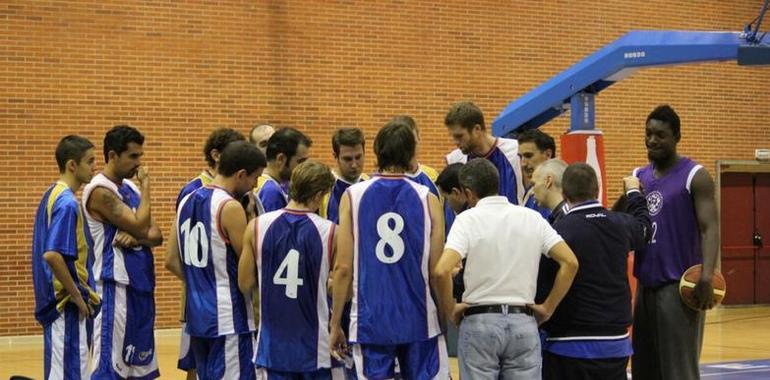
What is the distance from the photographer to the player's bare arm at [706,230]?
6.70 meters

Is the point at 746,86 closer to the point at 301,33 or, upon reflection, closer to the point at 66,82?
the point at 301,33

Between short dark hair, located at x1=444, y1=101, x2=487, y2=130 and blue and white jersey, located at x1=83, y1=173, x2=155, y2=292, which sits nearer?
A: short dark hair, located at x1=444, y1=101, x2=487, y2=130

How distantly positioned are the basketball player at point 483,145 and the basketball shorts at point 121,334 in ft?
8.37

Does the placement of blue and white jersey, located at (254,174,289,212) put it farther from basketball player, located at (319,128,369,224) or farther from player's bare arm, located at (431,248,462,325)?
player's bare arm, located at (431,248,462,325)

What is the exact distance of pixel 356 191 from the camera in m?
6.23

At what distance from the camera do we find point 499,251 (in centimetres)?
598

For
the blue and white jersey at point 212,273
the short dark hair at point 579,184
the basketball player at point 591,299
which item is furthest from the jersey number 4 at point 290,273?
the short dark hair at point 579,184

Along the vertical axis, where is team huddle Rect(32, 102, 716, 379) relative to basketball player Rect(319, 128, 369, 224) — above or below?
below

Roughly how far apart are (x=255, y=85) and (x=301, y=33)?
1015 millimetres

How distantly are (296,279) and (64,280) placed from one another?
2.07 meters

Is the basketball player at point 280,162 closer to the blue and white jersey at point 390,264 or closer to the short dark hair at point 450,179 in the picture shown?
the short dark hair at point 450,179

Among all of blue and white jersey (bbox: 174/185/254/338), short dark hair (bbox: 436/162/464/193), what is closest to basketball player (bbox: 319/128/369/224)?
short dark hair (bbox: 436/162/464/193)

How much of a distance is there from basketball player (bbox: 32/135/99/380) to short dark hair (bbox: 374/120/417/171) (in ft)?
8.38

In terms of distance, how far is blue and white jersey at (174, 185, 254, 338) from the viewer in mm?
6770
